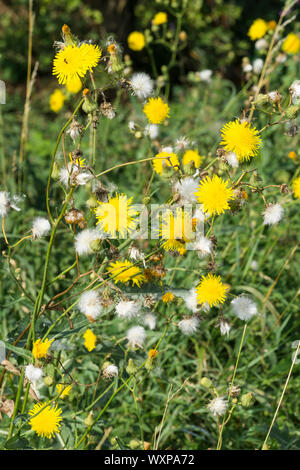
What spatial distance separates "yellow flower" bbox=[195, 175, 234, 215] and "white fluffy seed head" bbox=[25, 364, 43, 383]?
1.69 ft

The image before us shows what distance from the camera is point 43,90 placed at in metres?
4.18

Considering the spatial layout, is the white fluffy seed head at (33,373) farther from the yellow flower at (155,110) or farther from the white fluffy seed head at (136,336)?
the yellow flower at (155,110)

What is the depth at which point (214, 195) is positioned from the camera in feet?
3.64

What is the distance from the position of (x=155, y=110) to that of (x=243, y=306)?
65 cm

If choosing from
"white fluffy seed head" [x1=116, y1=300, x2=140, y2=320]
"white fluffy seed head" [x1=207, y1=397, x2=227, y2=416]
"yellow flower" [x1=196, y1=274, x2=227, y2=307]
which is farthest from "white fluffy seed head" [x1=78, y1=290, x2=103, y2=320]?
"white fluffy seed head" [x1=207, y1=397, x2=227, y2=416]

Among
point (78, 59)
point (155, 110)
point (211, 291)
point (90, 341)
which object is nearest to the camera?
point (78, 59)

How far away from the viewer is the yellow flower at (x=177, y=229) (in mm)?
1085

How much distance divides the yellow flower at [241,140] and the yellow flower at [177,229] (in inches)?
7.4

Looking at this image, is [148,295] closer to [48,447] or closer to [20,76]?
[48,447]

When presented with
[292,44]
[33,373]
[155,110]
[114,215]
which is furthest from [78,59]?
[292,44]

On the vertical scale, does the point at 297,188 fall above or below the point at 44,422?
above

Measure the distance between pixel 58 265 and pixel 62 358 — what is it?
24.4 inches

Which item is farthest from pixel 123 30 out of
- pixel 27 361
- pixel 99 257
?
pixel 27 361

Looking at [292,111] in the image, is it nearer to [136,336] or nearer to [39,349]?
[136,336]
